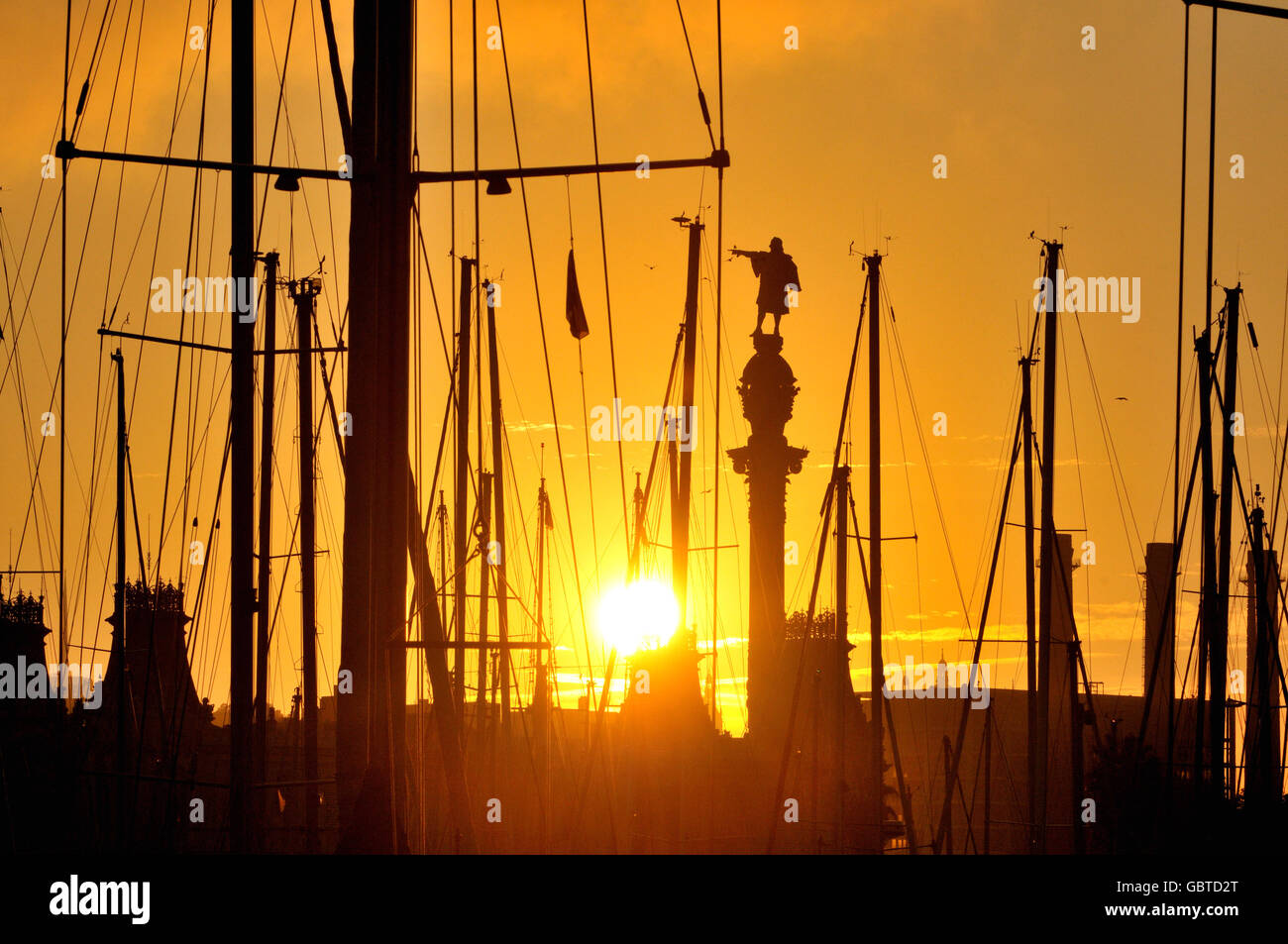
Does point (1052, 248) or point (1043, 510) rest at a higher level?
point (1052, 248)

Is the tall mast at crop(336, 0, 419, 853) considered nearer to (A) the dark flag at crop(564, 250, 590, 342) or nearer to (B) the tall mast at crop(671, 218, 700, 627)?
(A) the dark flag at crop(564, 250, 590, 342)

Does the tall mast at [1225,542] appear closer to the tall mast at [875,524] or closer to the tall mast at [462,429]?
the tall mast at [875,524]

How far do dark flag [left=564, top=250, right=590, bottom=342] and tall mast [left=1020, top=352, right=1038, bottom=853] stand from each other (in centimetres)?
1390

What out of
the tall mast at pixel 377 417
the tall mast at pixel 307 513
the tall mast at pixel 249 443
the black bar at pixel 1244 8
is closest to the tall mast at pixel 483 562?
the tall mast at pixel 307 513

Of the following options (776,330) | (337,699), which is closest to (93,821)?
(337,699)

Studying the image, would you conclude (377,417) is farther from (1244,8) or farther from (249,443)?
(1244,8)

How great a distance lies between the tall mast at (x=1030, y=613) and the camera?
2750 cm

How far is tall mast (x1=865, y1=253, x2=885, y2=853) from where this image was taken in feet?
91.9

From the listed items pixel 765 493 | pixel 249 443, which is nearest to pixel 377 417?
pixel 249 443

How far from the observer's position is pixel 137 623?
124 ft

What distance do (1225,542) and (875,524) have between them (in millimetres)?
6470
